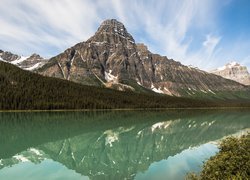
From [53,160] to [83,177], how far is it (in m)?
12.8

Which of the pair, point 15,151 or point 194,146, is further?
point 194,146

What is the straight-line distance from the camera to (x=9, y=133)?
77500 millimetres

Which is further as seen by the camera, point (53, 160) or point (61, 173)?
point (53, 160)

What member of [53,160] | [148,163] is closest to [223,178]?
[148,163]

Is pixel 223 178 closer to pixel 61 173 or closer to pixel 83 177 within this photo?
pixel 83 177

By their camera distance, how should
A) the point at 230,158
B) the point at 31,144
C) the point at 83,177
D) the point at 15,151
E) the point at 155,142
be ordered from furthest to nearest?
the point at 155,142
the point at 31,144
the point at 15,151
the point at 83,177
the point at 230,158

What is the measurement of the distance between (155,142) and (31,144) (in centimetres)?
2970

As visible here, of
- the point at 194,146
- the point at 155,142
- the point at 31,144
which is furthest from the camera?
the point at 155,142

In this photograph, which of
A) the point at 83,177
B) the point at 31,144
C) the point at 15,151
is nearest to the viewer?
the point at 83,177

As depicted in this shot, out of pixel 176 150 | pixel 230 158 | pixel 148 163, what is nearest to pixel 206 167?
pixel 230 158

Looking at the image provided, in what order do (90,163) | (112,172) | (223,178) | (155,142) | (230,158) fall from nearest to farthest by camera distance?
(223,178)
(230,158)
(112,172)
(90,163)
(155,142)

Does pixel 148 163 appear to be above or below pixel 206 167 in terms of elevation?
below

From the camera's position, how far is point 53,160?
4978cm

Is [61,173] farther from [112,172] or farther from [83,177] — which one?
[112,172]
